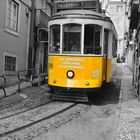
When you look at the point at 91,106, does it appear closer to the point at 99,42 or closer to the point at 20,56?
the point at 99,42

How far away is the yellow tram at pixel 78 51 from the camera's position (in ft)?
34.3

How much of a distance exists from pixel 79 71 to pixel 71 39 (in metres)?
1.20

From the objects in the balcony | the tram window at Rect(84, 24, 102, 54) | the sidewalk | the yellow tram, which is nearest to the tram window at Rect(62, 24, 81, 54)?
the yellow tram

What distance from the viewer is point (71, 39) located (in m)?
10.7

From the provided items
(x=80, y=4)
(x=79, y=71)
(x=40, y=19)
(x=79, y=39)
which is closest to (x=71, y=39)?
(x=79, y=39)

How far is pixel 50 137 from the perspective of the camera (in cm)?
631

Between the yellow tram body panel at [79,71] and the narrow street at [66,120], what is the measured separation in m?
0.72

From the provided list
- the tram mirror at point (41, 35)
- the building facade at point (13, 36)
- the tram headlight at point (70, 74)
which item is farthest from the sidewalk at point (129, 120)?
the building facade at point (13, 36)

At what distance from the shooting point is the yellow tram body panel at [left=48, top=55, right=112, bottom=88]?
10.4 m

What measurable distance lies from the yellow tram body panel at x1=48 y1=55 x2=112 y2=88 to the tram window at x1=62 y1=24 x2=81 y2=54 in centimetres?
29

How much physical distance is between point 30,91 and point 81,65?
10.9ft

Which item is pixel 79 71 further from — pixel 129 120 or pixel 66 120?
pixel 129 120

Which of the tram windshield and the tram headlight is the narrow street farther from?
the tram windshield

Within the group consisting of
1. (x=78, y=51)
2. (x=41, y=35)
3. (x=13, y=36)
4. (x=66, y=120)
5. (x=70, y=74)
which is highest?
(x=41, y=35)
